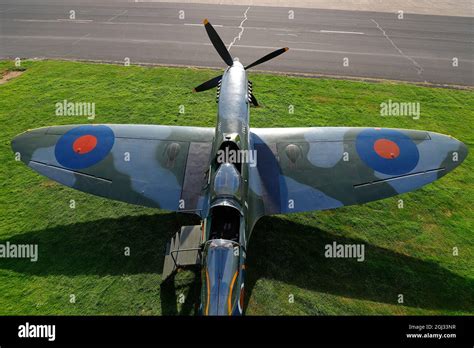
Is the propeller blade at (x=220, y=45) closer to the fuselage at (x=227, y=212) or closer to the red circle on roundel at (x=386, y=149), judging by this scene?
the fuselage at (x=227, y=212)

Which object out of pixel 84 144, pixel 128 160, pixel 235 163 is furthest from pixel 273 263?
pixel 84 144

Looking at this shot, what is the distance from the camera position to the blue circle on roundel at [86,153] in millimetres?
11453

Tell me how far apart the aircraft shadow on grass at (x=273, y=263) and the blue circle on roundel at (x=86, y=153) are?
7.41 ft

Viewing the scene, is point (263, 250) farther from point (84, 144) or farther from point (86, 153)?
point (84, 144)

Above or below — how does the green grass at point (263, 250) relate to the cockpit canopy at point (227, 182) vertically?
below

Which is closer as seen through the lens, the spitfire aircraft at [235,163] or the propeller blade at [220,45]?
the spitfire aircraft at [235,163]

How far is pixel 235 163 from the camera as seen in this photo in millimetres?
9734

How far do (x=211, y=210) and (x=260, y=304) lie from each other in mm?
3240

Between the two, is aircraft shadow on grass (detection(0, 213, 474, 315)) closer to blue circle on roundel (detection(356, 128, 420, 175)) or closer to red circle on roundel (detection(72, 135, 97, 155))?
red circle on roundel (detection(72, 135, 97, 155))

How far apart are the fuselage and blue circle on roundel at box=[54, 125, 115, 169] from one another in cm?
433

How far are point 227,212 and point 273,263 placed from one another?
9.91 feet

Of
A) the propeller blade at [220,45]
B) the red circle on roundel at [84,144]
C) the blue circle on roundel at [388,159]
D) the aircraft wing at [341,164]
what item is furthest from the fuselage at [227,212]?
the red circle on roundel at [84,144]

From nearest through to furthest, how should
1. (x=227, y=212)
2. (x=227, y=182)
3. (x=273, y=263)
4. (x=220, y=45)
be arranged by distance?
(x=227, y=212) < (x=227, y=182) < (x=273, y=263) < (x=220, y=45)
